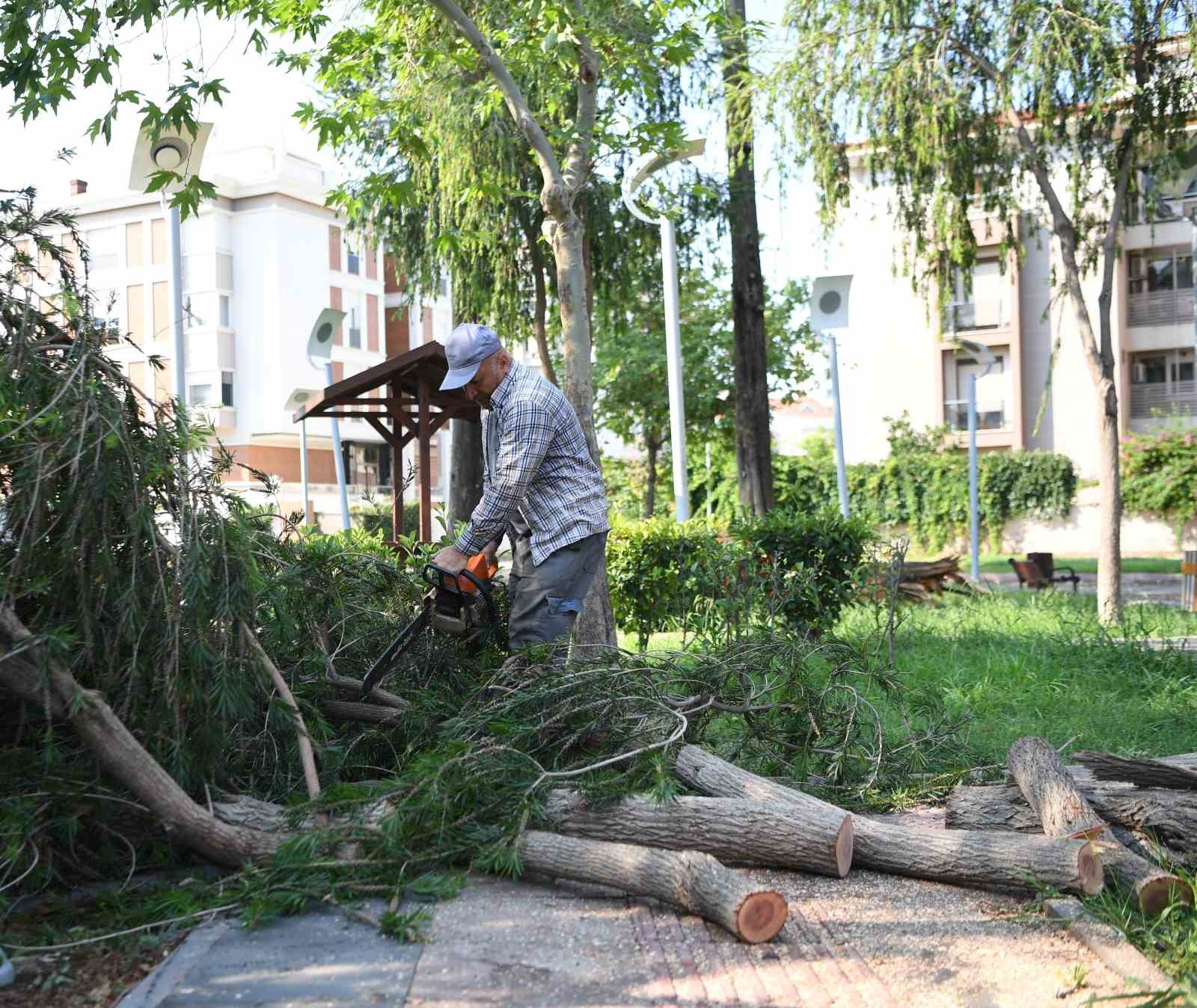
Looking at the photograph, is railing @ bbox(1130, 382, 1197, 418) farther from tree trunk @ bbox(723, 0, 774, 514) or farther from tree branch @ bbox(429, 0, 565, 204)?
tree branch @ bbox(429, 0, 565, 204)

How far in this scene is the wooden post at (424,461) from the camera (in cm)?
863

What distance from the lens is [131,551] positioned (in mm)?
4195

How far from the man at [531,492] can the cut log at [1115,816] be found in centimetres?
186

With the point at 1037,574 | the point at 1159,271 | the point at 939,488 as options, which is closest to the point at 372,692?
the point at 1037,574

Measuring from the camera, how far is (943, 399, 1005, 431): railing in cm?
3944

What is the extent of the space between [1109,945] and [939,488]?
106 ft

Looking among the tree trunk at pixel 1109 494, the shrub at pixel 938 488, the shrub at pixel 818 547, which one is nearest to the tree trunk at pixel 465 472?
the shrub at pixel 818 547

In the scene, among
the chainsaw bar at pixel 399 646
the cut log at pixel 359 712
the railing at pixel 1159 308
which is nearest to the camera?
the chainsaw bar at pixel 399 646

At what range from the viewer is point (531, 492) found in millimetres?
5676

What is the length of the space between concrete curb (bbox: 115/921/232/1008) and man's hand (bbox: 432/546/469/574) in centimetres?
184

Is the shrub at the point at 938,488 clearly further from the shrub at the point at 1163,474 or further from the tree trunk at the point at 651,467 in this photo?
the tree trunk at the point at 651,467

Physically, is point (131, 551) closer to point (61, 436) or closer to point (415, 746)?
point (61, 436)

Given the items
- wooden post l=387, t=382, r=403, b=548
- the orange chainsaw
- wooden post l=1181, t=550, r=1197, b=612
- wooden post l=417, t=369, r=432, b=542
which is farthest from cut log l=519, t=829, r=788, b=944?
wooden post l=1181, t=550, r=1197, b=612

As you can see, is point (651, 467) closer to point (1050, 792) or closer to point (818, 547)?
point (818, 547)
